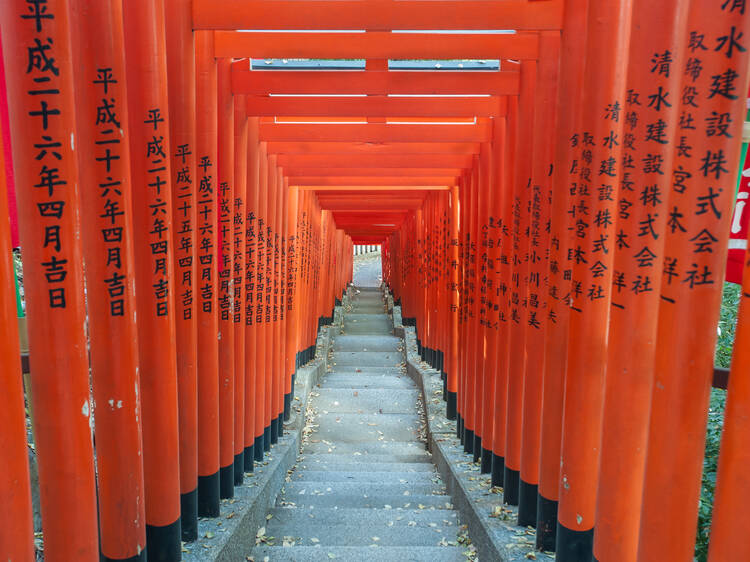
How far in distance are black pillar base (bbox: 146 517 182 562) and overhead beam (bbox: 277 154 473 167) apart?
5.04 metres

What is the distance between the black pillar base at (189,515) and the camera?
165 inches

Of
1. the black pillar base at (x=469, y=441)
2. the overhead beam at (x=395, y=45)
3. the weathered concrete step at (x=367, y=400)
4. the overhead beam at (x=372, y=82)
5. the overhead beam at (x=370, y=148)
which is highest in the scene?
the overhead beam at (x=395, y=45)

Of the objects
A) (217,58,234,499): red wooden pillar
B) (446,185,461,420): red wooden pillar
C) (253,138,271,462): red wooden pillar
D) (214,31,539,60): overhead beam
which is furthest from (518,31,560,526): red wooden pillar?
(446,185,461,420): red wooden pillar

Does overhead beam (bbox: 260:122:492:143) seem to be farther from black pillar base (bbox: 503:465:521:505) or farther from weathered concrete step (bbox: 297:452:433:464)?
weathered concrete step (bbox: 297:452:433:464)

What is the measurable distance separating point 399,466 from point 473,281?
296 cm

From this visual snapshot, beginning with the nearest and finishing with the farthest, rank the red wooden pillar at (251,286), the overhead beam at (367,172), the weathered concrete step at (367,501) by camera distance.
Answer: the red wooden pillar at (251,286) → the weathered concrete step at (367,501) → the overhead beam at (367,172)

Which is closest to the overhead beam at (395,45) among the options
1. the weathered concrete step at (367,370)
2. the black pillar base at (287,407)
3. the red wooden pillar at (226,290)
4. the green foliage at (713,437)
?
the red wooden pillar at (226,290)

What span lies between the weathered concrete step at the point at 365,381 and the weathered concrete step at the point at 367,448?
8.79ft

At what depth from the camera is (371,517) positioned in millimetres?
5848

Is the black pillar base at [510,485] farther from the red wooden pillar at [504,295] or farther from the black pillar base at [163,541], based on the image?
the black pillar base at [163,541]

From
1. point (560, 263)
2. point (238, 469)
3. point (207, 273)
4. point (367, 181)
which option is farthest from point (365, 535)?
point (367, 181)

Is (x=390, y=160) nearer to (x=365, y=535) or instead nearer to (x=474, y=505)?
(x=474, y=505)

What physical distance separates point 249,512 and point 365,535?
43.4 inches

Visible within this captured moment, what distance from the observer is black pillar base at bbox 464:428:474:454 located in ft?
22.9
